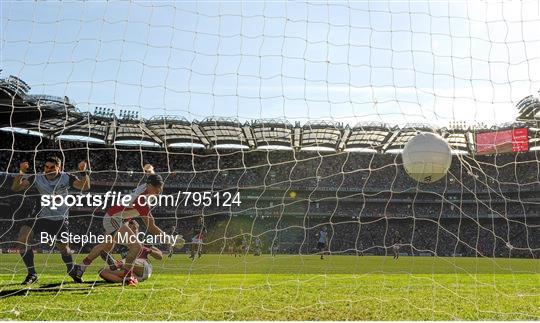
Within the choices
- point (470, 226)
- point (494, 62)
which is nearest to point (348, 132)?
point (494, 62)

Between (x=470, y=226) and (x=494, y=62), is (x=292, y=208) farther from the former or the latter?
(x=494, y=62)

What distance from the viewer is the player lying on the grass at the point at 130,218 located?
582 centimetres

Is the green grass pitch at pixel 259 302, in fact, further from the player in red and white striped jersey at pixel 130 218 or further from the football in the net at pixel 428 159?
the football in the net at pixel 428 159

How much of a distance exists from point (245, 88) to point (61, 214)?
9.13 feet

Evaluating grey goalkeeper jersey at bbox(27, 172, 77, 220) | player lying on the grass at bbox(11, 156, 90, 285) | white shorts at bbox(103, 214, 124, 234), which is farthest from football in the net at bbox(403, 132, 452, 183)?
grey goalkeeper jersey at bbox(27, 172, 77, 220)


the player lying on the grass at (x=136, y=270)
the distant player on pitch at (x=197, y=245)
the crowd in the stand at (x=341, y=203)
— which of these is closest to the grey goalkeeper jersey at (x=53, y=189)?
the player lying on the grass at (x=136, y=270)

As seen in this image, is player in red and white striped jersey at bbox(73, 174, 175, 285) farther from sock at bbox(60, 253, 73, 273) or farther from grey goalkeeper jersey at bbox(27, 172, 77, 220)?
grey goalkeeper jersey at bbox(27, 172, 77, 220)

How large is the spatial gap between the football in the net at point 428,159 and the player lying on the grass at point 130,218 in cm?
296

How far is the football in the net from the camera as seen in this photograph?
5.66m

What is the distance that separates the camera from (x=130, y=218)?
20.2 ft

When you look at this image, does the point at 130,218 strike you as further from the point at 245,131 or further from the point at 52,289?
the point at 245,131

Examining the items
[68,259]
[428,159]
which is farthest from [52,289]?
[428,159]

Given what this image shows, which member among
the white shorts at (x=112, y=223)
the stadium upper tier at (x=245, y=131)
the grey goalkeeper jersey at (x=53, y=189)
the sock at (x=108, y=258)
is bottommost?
the sock at (x=108, y=258)

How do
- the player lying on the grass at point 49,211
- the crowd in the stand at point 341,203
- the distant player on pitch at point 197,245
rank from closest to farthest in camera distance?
the player lying on the grass at point 49,211 → the distant player on pitch at point 197,245 → the crowd in the stand at point 341,203
